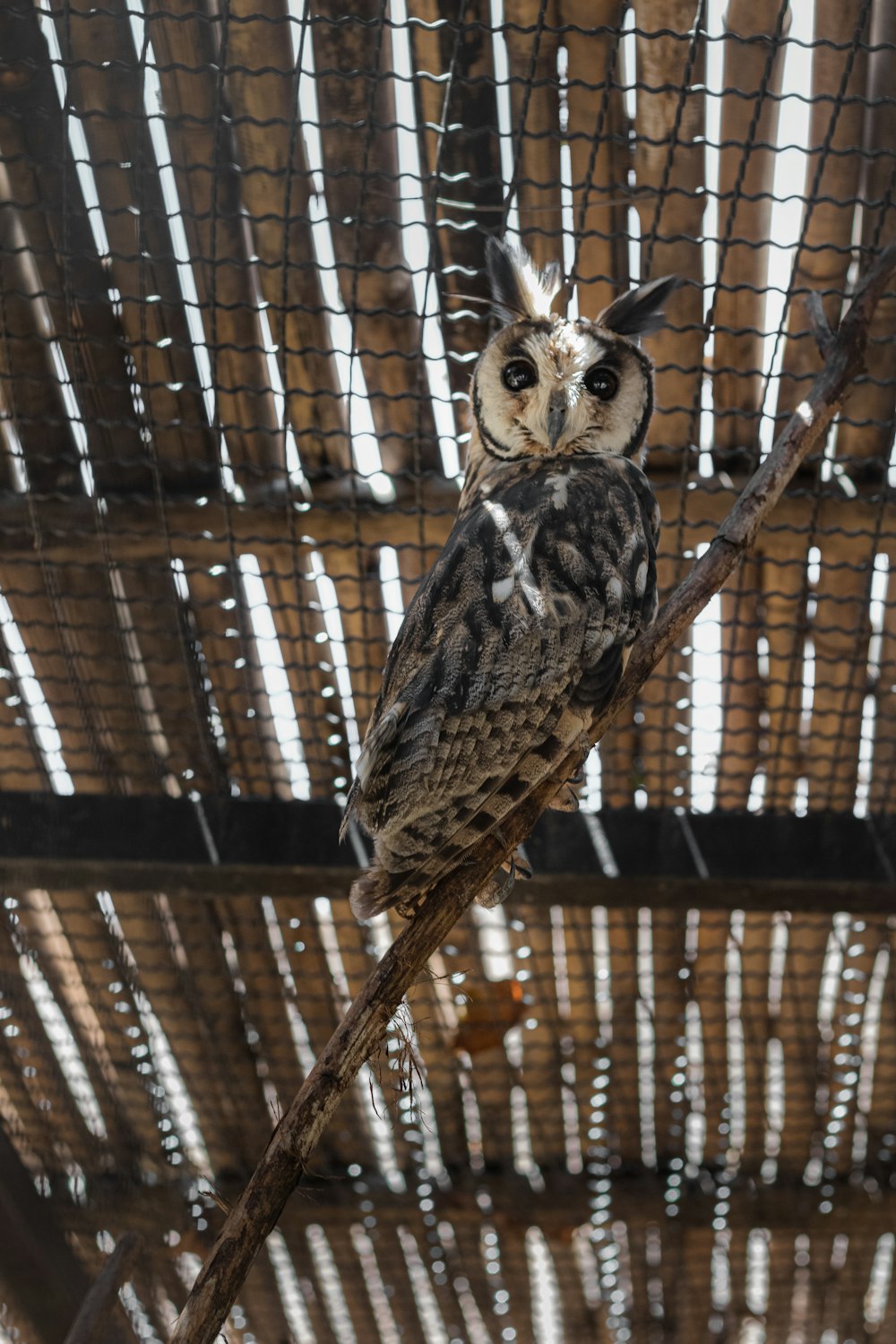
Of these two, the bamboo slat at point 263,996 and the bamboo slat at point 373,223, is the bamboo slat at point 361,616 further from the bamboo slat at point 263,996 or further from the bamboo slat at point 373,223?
the bamboo slat at point 263,996

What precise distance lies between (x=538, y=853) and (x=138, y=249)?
1.37 meters

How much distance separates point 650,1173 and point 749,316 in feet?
7.38

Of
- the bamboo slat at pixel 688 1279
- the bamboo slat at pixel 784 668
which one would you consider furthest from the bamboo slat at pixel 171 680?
the bamboo slat at pixel 688 1279

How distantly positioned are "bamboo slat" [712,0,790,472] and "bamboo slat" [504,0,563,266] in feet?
0.92

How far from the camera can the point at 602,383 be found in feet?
6.16

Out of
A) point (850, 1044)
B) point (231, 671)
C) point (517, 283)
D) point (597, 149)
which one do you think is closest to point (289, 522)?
point (231, 671)

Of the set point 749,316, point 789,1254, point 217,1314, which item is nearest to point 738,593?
point 749,316

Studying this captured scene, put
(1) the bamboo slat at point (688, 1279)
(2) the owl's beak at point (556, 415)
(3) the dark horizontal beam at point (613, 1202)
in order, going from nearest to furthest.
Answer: (2) the owl's beak at point (556, 415) → (3) the dark horizontal beam at point (613, 1202) → (1) the bamboo slat at point (688, 1279)

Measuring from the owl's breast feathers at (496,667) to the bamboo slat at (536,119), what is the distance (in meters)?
0.55

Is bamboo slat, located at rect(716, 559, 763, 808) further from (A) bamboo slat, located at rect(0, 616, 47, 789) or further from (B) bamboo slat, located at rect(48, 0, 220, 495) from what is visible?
(A) bamboo slat, located at rect(0, 616, 47, 789)

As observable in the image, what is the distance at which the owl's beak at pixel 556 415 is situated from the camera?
183 cm

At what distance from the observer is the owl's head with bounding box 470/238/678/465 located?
72.2 inches

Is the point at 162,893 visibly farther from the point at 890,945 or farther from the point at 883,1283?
the point at 883,1283

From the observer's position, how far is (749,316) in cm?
220
